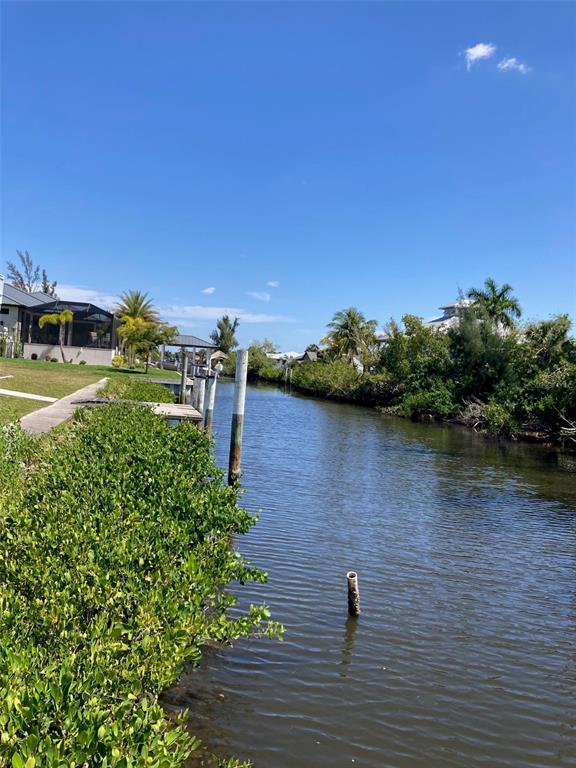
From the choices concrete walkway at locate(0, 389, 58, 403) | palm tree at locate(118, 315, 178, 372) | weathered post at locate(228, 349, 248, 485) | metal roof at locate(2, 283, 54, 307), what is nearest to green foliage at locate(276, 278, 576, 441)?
palm tree at locate(118, 315, 178, 372)

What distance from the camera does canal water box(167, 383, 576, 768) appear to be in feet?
19.7

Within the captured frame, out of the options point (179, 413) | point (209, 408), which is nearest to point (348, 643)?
point (209, 408)

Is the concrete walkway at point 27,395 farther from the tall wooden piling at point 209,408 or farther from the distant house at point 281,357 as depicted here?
the distant house at point 281,357

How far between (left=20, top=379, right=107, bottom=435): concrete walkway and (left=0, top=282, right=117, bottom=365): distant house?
2779 cm

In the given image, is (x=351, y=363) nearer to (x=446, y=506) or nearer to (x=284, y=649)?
(x=446, y=506)

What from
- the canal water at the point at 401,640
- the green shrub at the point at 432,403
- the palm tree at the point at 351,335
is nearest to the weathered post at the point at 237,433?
the canal water at the point at 401,640

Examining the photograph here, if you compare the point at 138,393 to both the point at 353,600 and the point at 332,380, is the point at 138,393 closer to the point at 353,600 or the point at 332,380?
the point at 353,600

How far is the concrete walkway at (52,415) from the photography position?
49.5 ft

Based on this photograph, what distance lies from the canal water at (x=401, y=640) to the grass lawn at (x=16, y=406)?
18.9 ft

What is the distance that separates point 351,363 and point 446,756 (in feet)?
207

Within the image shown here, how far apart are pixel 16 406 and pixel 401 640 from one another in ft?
44.9

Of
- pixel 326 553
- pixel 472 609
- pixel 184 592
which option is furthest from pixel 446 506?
pixel 184 592

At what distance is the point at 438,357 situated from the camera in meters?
47.3

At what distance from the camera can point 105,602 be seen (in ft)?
15.5
